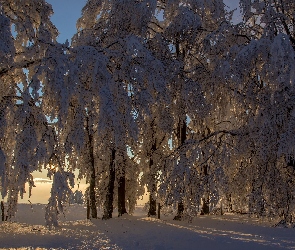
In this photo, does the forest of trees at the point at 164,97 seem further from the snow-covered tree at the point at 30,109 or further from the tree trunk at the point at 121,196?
the tree trunk at the point at 121,196

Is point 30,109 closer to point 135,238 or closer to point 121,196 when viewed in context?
point 135,238

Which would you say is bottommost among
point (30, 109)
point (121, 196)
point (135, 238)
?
point (135, 238)

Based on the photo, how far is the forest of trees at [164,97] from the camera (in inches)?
363

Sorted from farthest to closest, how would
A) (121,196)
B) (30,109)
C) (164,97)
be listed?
(121,196)
(164,97)
(30,109)

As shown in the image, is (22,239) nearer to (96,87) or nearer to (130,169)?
(96,87)

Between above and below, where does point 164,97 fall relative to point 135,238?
above

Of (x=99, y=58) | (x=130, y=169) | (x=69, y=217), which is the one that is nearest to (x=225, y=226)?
(x=130, y=169)

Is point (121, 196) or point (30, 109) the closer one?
point (30, 109)

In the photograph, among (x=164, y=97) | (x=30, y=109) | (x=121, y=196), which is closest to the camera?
(x=30, y=109)

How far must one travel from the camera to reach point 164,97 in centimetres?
1138

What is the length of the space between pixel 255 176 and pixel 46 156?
23.3 ft

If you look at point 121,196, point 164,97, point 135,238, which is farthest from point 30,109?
point 121,196

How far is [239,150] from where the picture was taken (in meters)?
13.0

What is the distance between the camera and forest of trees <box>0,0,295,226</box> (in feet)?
30.2
